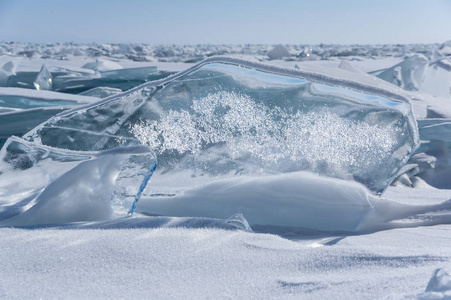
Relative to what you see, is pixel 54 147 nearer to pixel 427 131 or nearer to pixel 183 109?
pixel 183 109

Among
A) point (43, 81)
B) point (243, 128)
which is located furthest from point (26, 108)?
point (243, 128)

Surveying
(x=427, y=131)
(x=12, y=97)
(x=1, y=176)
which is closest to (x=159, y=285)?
(x=1, y=176)

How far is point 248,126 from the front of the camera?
4.07ft

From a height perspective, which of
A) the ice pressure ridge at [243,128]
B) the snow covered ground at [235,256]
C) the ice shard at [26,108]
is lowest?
the snow covered ground at [235,256]

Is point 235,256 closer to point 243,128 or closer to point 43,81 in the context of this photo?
point 243,128

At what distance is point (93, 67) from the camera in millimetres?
5332

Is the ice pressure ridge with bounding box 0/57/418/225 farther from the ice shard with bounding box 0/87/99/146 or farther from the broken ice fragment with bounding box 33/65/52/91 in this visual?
the broken ice fragment with bounding box 33/65/52/91

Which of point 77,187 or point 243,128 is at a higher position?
point 243,128

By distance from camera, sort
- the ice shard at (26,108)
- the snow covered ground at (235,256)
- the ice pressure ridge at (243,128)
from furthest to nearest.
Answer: the ice shard at (26,108), the ice pressure ridge at (243,128), the snow covered ground at (235,256)

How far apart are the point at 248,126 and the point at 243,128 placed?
0.6 inches

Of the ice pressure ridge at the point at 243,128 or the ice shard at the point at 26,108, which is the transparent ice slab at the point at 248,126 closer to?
the ice pressure ridge at the point at 243,128

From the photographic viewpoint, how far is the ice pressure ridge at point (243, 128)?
1.19 metres

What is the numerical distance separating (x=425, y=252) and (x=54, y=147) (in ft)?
3.39

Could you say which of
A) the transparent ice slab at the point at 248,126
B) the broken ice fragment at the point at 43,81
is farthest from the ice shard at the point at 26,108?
the broken ice fragment at the point at 43,81
